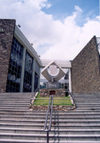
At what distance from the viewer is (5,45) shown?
13.1 m

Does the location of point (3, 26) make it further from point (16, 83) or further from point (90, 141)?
point (90, 141)

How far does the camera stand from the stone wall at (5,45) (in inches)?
481

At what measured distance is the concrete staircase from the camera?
3986 millimetres

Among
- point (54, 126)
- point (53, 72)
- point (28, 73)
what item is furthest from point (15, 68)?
point (54, 126)

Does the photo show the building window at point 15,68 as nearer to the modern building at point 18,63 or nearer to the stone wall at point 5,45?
the modern building at point 18,63

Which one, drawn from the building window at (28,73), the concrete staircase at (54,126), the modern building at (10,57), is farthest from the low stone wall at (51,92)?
the building window at (28,73)

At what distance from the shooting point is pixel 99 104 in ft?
22.1

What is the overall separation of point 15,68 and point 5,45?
3.23 m

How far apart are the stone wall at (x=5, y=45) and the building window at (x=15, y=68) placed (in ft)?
2.09

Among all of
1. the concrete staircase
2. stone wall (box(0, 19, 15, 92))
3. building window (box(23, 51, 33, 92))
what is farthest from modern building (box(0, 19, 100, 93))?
the concrete staircase

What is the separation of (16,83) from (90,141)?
12475mm

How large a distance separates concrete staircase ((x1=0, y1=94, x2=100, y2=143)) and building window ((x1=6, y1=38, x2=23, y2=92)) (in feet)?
24.3

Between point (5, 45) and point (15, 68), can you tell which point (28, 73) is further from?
point (5, 45)

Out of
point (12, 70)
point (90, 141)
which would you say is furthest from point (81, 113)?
point (12, 70)
